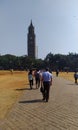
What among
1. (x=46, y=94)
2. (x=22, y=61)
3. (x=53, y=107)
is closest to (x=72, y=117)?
(x=53, y=107)

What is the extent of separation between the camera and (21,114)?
1565cm

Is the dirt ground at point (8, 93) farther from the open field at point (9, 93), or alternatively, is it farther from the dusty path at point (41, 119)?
the dusty path at point (41, 119)

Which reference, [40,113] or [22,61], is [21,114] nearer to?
Result: [40,113]

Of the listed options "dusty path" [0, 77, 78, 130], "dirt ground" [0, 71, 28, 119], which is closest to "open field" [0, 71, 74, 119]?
"dirt ground" [0, 71, 28, 119]

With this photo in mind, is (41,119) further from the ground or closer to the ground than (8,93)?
closer to the ground

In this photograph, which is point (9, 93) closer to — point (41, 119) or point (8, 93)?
point (8, 93)

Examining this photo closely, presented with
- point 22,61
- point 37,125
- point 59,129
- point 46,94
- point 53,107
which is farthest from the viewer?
point 22,61

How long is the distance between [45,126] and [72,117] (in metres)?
2.13

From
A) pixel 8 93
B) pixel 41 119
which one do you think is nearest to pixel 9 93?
pixel 8 93

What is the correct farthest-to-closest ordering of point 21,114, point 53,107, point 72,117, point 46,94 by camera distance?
point 46,94, point 53,107, point 21,114, point 72,117

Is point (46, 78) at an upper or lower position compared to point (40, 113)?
upper

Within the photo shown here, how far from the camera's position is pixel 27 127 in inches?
487

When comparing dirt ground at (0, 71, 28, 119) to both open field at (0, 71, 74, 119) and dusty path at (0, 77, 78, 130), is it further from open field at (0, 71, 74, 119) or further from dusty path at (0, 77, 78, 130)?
dusty path at (0, 77, 78, 130)

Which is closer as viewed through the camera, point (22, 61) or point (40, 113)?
point (40, 113)
